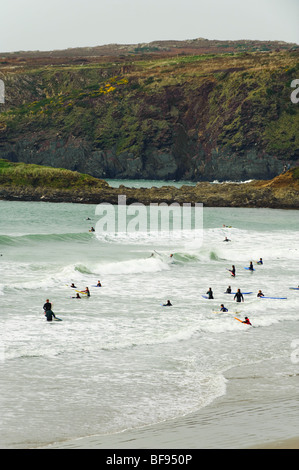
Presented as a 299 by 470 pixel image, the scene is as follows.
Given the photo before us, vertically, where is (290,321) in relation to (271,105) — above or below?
below

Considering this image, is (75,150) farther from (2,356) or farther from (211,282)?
(2,356)

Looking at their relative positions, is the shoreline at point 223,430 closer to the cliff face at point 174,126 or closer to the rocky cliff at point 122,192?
the rocky cliff at point 122,192

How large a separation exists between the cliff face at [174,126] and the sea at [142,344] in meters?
106

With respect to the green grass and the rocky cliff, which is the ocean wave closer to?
the rocky cliff

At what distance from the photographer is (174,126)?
17088 cm

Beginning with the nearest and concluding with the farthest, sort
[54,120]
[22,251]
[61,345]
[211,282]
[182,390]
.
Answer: [182,390], [61,345], [211,282], [22,251], [54,120]

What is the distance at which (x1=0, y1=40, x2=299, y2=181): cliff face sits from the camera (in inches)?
6206

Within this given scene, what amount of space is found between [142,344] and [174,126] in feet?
486

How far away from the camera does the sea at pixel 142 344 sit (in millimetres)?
18047

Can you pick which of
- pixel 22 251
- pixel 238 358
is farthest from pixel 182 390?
pixel 22 251

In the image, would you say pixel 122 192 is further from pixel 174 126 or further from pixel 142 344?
pixel 142 344

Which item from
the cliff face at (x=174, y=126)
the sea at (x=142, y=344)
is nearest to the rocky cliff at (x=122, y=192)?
the sea at (x=142, y=344)

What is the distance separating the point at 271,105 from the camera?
160 meters

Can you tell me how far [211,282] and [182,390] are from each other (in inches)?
832
